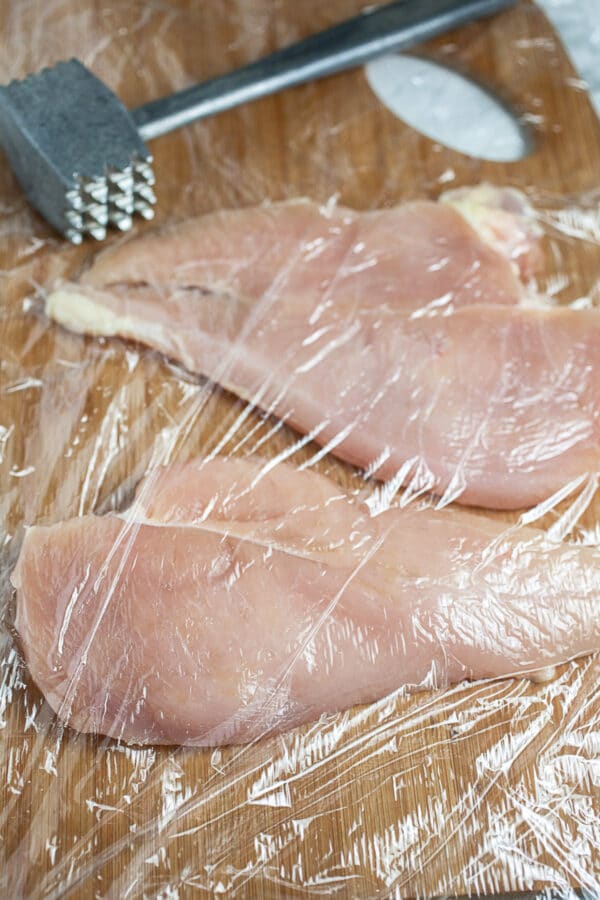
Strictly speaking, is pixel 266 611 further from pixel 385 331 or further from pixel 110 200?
pixel 110 200

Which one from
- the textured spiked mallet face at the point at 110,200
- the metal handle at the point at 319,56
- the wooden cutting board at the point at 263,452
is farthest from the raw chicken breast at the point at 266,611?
the metal handle at the point at 319,56

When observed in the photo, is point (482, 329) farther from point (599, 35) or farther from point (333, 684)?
point (599, 35)

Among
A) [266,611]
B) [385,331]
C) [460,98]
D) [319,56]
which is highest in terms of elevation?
[319,56]

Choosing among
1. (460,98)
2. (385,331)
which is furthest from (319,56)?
(385,331)

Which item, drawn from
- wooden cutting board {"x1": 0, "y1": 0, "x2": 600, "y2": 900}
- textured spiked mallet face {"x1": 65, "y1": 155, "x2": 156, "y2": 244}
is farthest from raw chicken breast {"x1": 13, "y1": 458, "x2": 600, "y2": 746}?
textured spiked mallet face {"x1": 65, "y1": 155, "x2": 156, "y2": 244}

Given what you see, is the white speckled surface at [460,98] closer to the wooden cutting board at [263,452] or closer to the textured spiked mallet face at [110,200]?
the wooden cutting board at [263,452]

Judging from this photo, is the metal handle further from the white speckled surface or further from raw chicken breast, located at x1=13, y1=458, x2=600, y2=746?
raw chicken breast, located at x1=13, y1=458, x2=600, y2=746

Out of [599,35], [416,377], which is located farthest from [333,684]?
[599,35]
